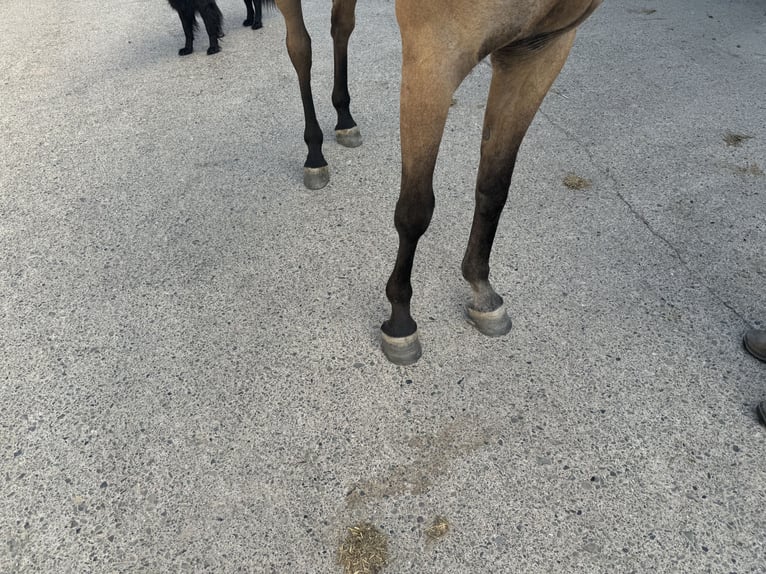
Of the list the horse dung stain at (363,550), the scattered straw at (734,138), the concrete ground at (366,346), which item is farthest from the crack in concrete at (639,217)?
the horse dung stain at (363,550)

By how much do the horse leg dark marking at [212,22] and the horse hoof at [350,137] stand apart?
1886 millimetres

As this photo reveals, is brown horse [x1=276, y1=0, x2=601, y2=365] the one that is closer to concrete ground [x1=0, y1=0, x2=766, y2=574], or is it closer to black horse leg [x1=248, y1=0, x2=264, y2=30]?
concrete ground [x1=0, y1=0, x2=766, y2=574]

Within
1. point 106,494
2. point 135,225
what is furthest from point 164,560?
point 135,225

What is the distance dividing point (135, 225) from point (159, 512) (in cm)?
157

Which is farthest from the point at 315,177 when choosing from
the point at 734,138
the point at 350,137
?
the point at 734,138

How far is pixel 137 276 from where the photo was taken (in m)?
2.30

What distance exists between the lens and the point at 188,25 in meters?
4.16

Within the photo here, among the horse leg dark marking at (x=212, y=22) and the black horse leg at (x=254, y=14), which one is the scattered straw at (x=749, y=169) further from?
the black horse leg at (x=254, y=14)

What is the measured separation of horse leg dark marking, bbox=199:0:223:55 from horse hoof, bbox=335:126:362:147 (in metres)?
1.89

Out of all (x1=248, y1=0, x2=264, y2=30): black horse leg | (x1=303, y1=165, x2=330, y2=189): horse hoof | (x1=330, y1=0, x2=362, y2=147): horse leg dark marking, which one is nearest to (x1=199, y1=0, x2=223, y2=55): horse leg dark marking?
(x1=248, y1=0, x2=264, y2=30): black horse leg

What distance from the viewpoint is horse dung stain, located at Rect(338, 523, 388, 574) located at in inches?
53.6

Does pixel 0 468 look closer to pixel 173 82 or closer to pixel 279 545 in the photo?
pixel 279 545

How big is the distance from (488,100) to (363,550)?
1.41 metres

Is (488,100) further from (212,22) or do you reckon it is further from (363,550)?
(212,22)
